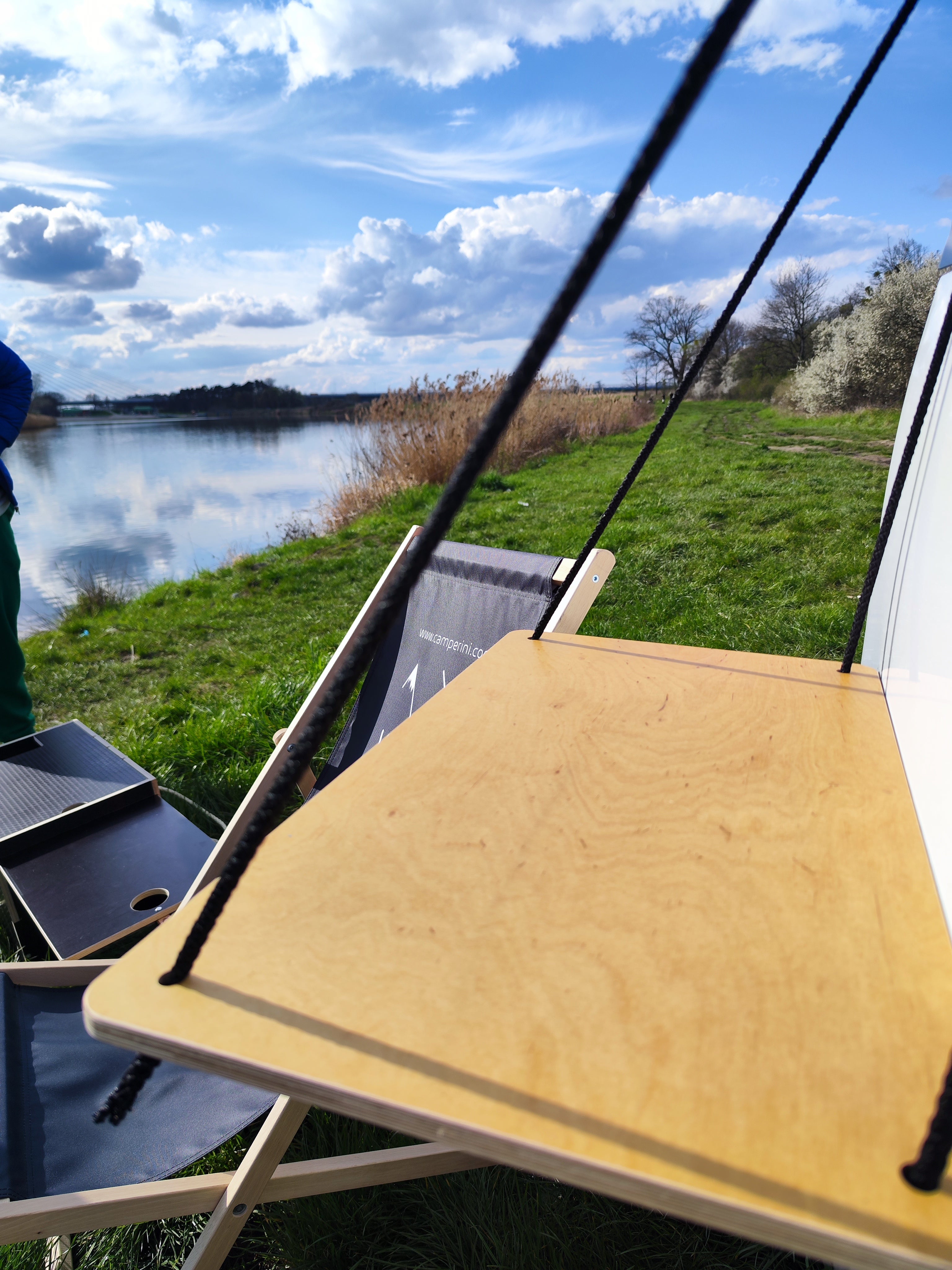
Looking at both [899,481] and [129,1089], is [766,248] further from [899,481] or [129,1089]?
[129,1089]

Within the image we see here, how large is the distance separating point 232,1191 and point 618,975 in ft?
3.06

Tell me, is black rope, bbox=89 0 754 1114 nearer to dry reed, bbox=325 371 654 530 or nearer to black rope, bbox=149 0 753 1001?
black rope, bbox=149 0 753 1001

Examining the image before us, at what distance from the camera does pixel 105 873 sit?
6.37 ft

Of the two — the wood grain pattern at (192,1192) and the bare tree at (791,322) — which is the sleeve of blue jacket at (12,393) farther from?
the bare tree at (791,322)

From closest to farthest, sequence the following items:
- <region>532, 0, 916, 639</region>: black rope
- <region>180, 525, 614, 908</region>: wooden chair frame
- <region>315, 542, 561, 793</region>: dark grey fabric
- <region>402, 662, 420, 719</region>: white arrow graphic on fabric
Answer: <region>532, 0, 916, 639</region>: black rope → <region>180, 525, 614, 908</region>: wooden chair frame → <region>315, 542, 561, 793</region>: dark grey fabric → <region>402, 662, 420, 719</region>: white arrow graphic on fabric

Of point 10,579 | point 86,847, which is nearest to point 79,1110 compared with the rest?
point 86,847

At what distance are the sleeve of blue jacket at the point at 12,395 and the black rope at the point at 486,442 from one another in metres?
3.00

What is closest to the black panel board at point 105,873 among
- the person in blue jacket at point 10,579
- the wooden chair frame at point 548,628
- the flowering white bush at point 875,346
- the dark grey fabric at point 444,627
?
the wooden chair frame at point 548,628

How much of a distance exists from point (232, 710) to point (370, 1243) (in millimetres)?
2398

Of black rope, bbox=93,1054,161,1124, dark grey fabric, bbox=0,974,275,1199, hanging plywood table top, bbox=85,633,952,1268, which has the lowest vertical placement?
dark grey fabric, bbox=0,974,275,1199

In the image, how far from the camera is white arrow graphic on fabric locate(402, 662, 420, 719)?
2.36 m

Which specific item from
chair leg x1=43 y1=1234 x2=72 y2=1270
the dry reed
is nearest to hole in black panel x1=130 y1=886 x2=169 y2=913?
chair leg x1=43 y1=1234 x2=72 y2=1270

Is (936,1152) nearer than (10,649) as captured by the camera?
Yes

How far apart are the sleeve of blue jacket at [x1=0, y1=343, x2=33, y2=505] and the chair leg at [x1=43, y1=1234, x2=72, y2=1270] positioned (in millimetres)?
2561
